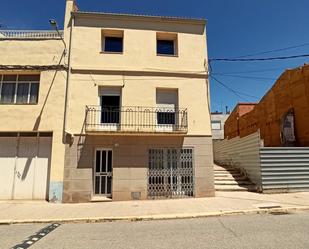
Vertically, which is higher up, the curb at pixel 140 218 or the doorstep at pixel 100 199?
the doorstep at pixel 100 199

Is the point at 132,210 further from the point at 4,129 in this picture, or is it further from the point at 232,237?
the point at 4,129

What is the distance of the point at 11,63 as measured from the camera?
38.5 ft

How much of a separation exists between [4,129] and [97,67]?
16.0ft

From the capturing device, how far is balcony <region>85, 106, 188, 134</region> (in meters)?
11.5

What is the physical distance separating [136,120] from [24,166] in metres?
5.31

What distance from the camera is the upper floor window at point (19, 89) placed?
38.4ft

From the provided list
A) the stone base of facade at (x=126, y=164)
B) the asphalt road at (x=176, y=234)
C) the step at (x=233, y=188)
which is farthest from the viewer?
the step at (x=233, y=188)

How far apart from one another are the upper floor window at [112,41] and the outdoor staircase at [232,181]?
832cm

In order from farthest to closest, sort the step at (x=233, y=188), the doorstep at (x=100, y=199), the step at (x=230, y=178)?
the step at (x=230, y=178) < the step at (x=233, y=188) < the doorstep at (x=100, y=199)

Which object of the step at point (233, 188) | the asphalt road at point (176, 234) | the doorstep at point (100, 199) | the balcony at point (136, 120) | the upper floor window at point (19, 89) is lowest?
the asphalt road at point (176, 234)

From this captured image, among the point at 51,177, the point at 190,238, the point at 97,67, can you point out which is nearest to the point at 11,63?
the point at 97,67

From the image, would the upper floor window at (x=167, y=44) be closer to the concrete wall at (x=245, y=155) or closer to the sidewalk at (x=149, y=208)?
the concrete wall at (x=245, y=155)

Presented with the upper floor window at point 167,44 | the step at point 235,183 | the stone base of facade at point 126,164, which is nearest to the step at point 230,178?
the step at point 235,183

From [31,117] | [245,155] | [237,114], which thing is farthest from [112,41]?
[237,114]
